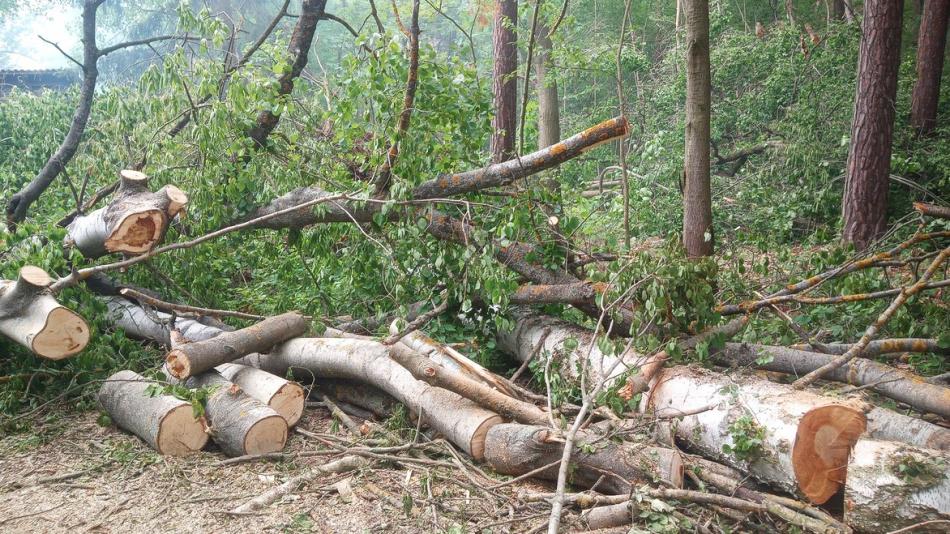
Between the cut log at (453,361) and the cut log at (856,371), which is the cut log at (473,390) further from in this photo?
the cut log at (856,371)

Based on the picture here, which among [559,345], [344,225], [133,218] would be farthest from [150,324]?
[559,345]

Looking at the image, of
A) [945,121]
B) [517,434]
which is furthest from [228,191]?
[945,121]

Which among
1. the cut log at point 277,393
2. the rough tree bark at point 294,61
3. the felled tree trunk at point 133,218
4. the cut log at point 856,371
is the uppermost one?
the rough tree bark at point 294,61

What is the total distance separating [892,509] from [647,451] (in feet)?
3.20

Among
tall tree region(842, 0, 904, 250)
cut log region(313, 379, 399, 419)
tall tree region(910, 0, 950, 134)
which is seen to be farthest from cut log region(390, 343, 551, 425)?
tall tree region(910, 0, 950, 134)

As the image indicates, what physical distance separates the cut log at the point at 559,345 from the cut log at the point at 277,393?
1.51 m

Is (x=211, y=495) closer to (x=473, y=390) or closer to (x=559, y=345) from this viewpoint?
(x=473, y=390)

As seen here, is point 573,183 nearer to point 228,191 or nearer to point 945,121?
point 945,121

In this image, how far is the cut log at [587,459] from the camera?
10.1 feet

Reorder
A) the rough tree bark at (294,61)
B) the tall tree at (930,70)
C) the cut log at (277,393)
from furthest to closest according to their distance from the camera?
1. the tall tree at (930,70)
2. the rough tree bark at (294,61)
3. the cut log at (277,393)

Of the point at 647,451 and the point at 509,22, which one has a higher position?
the point at 509,22

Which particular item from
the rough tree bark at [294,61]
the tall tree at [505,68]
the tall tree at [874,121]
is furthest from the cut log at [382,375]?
the tall tree at [874,121]

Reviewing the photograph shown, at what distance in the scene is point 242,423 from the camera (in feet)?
12.2

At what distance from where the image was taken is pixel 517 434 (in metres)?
3.37
